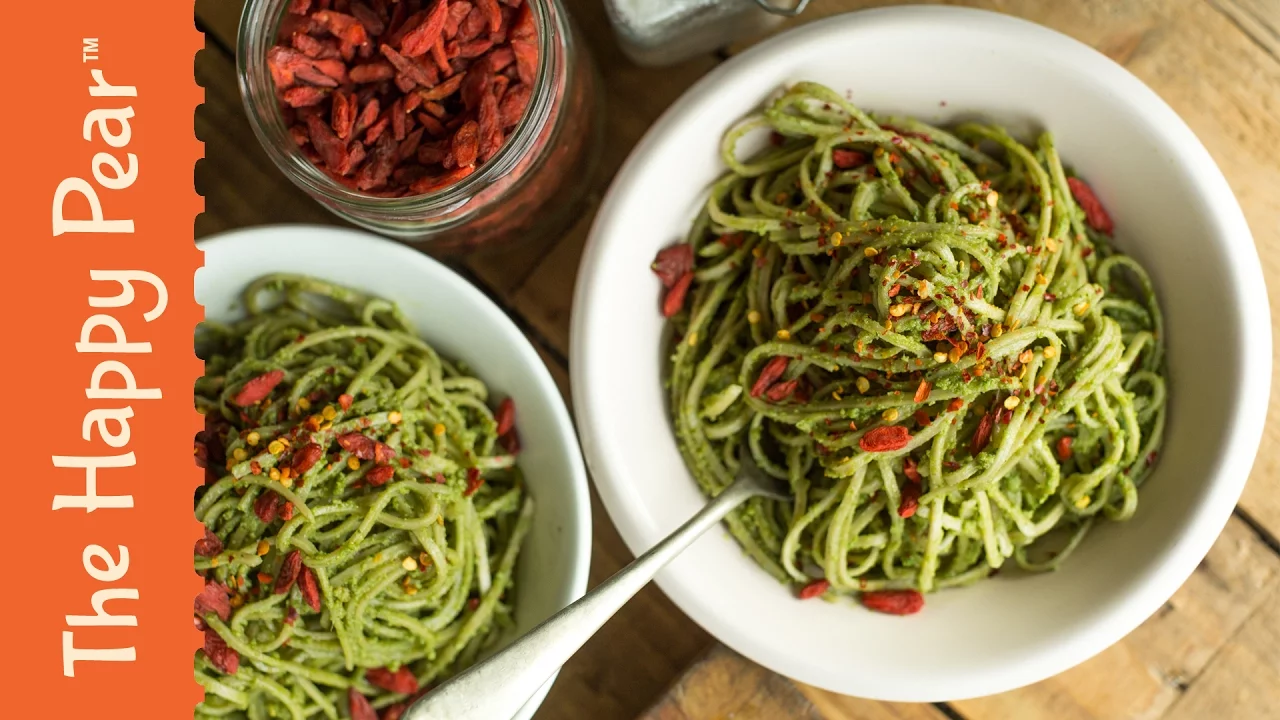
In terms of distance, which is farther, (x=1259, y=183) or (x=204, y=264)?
(x=1259, y=183)

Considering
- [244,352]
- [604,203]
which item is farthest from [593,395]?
[244,352]

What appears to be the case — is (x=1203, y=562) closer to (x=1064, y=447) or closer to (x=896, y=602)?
(x=1064, y=447)

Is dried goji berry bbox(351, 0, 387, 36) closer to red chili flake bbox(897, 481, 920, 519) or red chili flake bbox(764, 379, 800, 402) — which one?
red chili flake bbox(764, 379, 800, 402)

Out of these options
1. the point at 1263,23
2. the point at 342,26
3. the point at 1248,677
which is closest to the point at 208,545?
the point at 342,26

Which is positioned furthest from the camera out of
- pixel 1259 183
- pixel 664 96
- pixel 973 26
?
pixel 664 96

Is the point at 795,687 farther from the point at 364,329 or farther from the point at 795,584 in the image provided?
the point at 364,329
